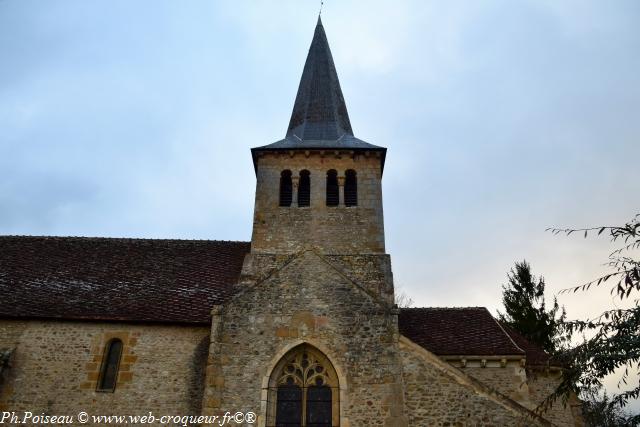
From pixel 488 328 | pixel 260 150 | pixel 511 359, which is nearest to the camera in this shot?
pixel 511 359

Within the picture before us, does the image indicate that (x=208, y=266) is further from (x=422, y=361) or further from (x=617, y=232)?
(x=617, y=232)

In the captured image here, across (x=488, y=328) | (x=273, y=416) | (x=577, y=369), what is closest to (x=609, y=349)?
(x=577, y=369)

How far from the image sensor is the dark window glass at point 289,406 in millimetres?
12383

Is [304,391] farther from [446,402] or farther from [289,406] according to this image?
[446,402]

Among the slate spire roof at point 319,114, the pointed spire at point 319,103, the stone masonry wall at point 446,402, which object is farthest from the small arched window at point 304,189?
the stone masonry wall at point 446,402

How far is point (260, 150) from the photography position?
60.8 feet

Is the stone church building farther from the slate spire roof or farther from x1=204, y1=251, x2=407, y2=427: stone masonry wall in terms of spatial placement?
the slate spire roof

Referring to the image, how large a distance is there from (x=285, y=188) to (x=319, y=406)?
26.5ft

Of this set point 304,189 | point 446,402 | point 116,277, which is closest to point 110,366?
point 116,277

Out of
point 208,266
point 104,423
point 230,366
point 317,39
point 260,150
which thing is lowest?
point 104,423

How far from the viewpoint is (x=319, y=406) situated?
41.1ft

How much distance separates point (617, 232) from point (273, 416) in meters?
8.48

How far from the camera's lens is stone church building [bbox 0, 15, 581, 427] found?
12312mm

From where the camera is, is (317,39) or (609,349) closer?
(609,349)
